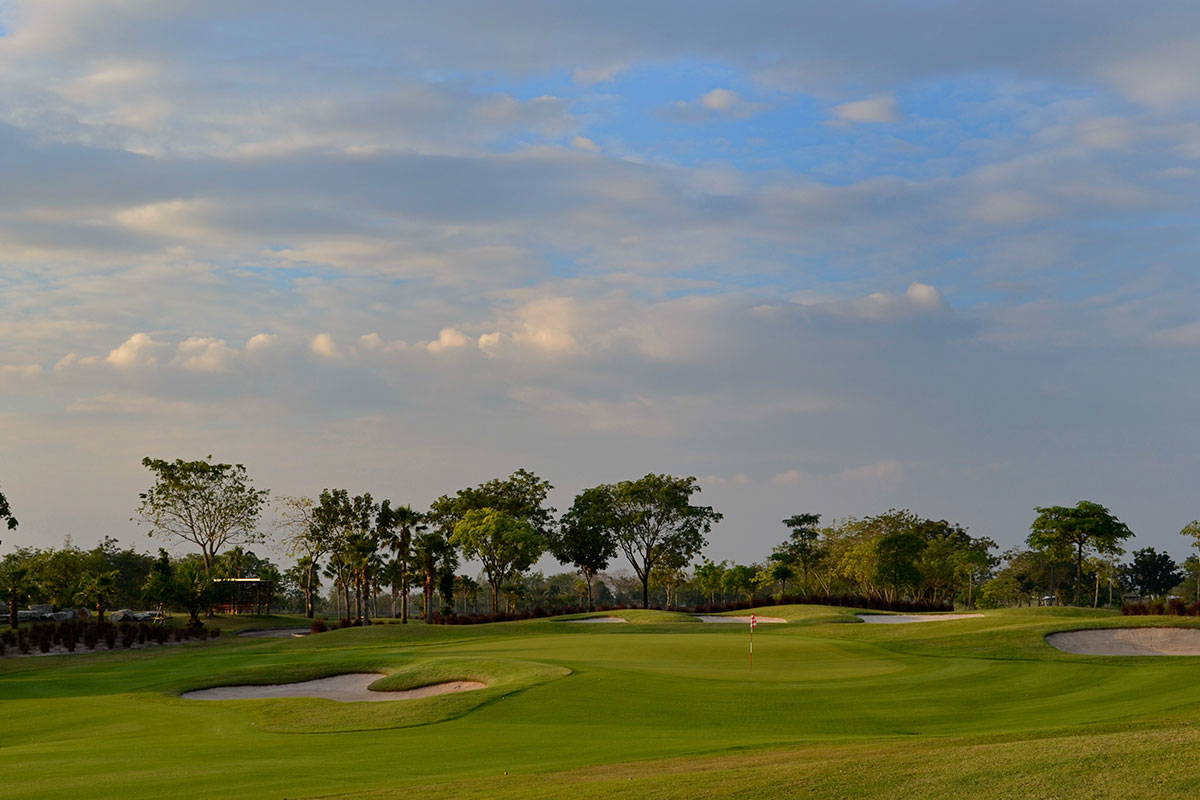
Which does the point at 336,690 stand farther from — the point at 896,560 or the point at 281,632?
the point at 896,560

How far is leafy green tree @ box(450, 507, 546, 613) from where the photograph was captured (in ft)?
267

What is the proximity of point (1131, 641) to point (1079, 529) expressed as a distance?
35.2m

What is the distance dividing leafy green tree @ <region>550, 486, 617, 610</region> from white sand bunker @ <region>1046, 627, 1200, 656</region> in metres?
54.7

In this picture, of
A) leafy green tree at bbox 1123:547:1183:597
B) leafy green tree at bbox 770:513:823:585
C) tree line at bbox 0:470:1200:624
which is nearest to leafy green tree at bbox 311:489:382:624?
tree line at bbox 0:470:1200:624

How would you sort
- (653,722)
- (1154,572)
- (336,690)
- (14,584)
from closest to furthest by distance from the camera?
1. (653,722)
2. (336,690)
3. (14,584)
4. (1154,572)

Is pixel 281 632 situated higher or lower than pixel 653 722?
lower

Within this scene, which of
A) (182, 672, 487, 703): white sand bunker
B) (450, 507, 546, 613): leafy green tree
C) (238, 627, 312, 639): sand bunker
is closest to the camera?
(182, 672, 487, 703): white sand bunker

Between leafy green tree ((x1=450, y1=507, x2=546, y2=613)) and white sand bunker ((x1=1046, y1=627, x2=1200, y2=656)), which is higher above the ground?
leafy green tree ((x1=450, y1=507, x2=546, y2=613))

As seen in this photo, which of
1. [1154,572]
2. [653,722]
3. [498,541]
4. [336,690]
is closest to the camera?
[653,722]

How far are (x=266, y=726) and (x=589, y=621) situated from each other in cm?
3733

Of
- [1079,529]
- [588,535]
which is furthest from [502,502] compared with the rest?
[1079,529]

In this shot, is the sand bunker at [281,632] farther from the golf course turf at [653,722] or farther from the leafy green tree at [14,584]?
the golf course turf at [653,722]

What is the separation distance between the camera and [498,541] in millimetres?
→ 81938

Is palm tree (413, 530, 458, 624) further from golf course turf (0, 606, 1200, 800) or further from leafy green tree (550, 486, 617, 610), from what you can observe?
golf course turf (0, 606, 1200, 800)
